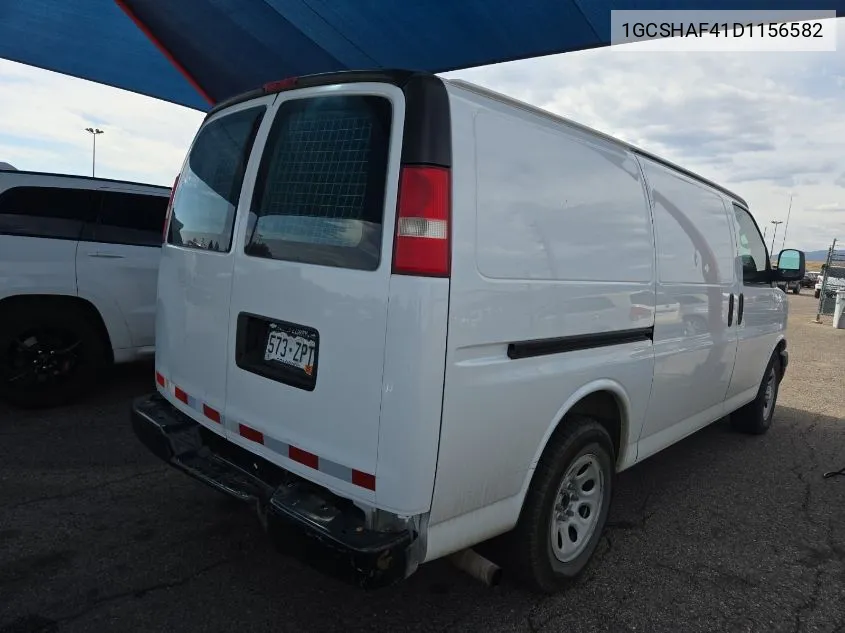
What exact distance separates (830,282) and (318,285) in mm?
25092

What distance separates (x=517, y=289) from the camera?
2232mm

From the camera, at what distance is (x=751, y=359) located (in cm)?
473

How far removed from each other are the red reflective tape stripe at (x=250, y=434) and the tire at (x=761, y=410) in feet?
15.2

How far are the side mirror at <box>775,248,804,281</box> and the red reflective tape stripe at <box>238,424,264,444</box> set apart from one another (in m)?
4.59

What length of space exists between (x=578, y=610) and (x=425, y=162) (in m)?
2.08

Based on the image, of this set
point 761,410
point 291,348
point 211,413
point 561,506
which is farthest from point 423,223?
point 761,410

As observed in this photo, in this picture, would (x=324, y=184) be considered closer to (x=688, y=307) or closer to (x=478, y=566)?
(x=478, y=566)

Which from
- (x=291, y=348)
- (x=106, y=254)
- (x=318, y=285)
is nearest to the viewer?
(x=318, y=285)

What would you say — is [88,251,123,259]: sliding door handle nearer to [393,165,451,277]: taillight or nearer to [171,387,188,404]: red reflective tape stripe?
[171,387,188,404]: red reflective tape stripe

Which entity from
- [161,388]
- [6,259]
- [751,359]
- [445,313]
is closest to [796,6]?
[751,359]

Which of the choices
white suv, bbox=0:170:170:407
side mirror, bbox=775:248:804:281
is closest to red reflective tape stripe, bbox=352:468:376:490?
white suv, bbox=0:170:170:407

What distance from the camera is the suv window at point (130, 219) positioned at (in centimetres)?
A: 519

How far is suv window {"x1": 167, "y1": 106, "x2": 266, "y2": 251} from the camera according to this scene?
2.62 m

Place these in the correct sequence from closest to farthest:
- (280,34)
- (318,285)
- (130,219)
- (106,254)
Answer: (318,285) < (106,254) < (130,219) < (280,34)
